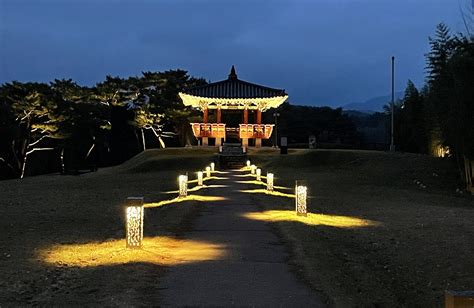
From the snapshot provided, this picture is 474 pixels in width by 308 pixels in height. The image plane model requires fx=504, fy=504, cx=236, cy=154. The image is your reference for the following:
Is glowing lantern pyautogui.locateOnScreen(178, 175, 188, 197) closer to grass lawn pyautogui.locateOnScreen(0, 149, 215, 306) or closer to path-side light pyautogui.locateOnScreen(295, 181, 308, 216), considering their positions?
grass lawn pyautogui.locateOnScreen(0, 149, 215, 306)

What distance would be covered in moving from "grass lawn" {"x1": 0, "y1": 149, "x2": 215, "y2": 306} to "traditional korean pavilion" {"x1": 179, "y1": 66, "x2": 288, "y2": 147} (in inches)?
796

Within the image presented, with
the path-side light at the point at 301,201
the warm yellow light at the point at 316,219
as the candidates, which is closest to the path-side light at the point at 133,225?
the warm yellow light at the point at 316,219

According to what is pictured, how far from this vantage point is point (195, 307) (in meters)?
4.68

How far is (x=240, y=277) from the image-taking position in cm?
586

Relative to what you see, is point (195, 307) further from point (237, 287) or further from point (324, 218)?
point (324, 218)

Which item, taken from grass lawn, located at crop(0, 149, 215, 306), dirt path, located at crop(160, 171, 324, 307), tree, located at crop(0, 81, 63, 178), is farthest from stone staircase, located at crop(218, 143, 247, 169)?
dirt path, located at crop(160, 171, 324, 307)

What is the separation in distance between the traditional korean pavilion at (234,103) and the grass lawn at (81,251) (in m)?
20.2

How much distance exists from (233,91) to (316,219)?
85.7 ft

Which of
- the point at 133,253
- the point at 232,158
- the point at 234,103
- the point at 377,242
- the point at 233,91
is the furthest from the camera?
Answer: the point at 233,91

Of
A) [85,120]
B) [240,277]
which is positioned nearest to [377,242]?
[240,277]

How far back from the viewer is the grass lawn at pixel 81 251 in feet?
17.0

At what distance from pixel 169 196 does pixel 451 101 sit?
475 inches

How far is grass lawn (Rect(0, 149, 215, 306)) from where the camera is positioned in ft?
17.0

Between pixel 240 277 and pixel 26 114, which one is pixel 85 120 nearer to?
pixel 26 114
